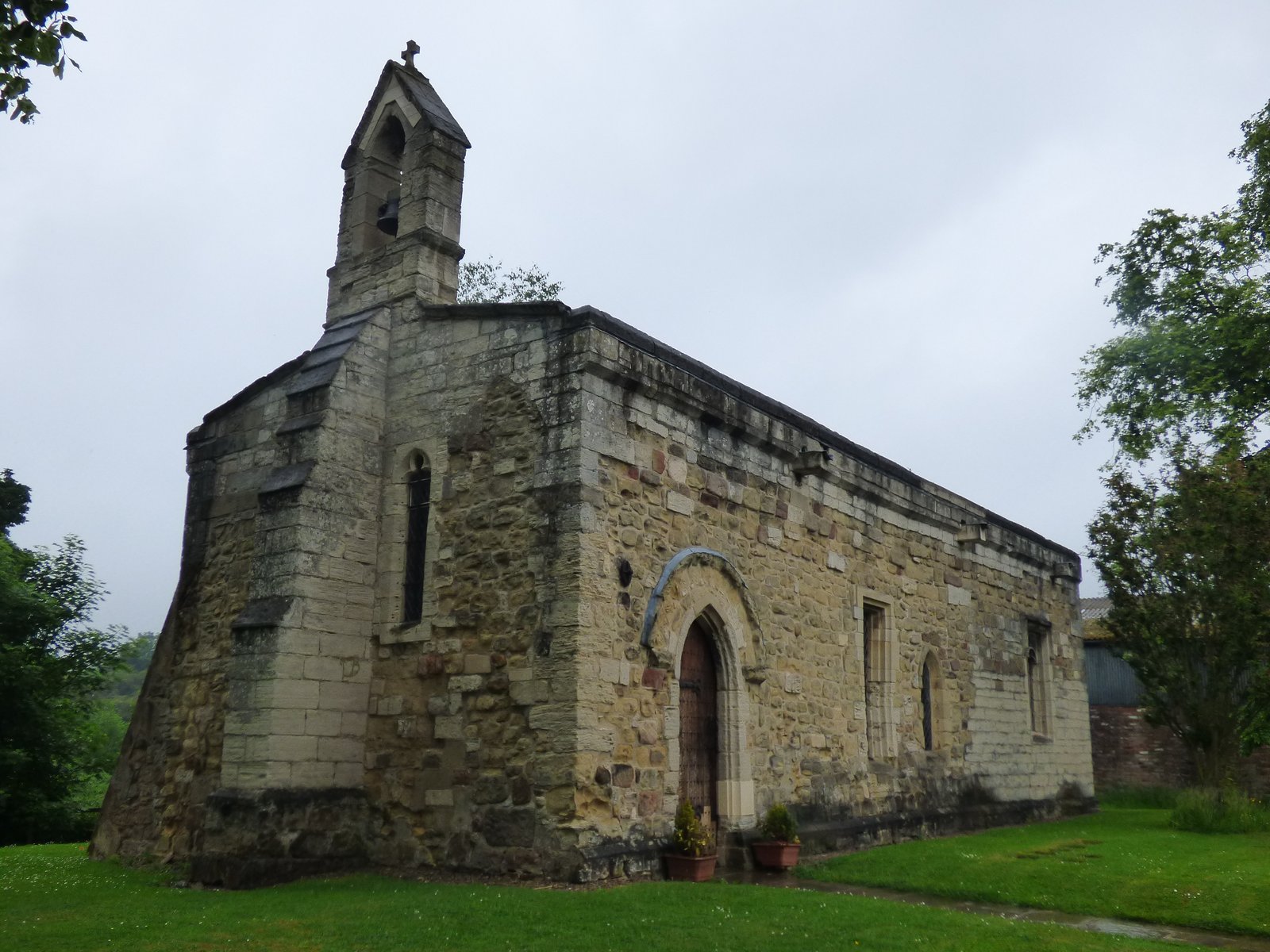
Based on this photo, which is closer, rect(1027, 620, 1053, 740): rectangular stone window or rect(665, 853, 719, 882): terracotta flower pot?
rect(665, 853, 719, 882): terracotta flower pot

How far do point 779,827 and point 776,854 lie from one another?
0.28m

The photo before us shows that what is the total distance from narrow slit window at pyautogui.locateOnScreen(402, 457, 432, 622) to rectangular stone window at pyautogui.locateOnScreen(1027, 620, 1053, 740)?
12186 millimetres

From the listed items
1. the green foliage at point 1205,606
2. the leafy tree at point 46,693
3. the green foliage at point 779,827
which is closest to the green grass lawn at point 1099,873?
the green foliage at point 779,827

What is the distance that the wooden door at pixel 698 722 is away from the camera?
37.1ft

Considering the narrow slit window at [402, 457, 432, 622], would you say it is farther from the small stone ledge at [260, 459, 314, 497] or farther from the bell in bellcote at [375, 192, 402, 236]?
the bell in bellcote at [375, 192, 402, 236]

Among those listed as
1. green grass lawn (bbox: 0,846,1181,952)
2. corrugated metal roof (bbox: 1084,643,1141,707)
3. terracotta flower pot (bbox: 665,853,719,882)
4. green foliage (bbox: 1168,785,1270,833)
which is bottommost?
green grass lawn (bbox: 0,846,1181,952)

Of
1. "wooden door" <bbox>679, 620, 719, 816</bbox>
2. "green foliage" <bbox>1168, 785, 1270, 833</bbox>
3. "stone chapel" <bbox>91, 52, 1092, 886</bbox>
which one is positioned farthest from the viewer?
"green foliage" <bbox>1168, 785, 1270, 833</bbox>

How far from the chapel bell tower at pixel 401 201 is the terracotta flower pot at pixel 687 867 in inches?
248

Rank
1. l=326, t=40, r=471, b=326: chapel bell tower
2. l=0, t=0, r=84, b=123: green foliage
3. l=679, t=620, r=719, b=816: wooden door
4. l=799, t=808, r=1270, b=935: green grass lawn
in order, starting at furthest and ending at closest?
l=326, t=40, r=471, b=326: chapel bell tower < l=679, t=620, r=719, b=816: wooden door < l=799, t=808, r=1270, b=935: green grass lawn < l=0, t=0, r=84, b=123: green foliage

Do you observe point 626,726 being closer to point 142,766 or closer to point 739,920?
point 739,920

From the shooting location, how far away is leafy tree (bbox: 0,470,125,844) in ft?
61.6

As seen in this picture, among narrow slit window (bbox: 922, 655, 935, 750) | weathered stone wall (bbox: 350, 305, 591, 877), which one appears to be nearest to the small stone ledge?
weathered stone wall (bbox: 350, 305, 591, 877)

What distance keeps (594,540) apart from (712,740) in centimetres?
290

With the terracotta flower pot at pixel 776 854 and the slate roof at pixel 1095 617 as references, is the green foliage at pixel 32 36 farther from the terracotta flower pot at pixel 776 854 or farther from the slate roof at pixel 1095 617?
the slate roof at pixel 1095 617
